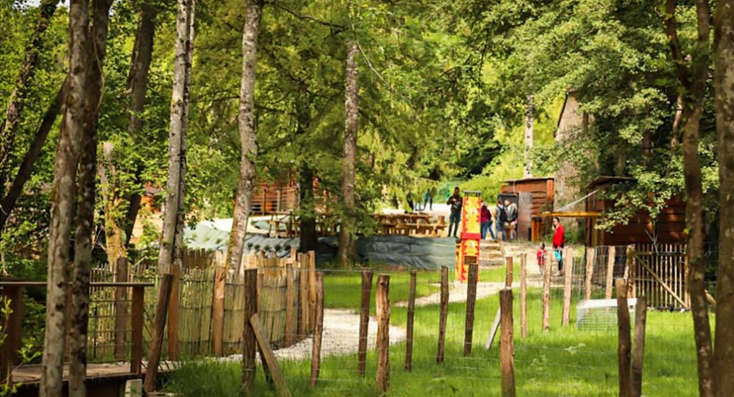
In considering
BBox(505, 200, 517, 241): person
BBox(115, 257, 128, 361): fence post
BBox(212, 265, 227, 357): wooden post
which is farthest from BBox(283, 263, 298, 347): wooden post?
BBox(505, 200, 517, 241): person

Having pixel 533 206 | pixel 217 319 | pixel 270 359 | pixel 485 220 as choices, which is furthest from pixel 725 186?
pixel 533 206

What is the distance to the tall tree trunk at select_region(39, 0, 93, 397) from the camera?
26.9 ft

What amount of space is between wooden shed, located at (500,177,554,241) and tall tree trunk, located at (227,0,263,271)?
104 feet

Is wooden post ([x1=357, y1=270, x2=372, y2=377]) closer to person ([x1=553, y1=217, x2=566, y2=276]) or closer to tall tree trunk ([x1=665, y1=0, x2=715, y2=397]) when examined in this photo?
tall tree trunk ([x1=665, y1=0, x2=715, y2=397])

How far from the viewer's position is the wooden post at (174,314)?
16.4 metres

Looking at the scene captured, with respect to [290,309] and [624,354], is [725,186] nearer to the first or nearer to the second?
[624,354]

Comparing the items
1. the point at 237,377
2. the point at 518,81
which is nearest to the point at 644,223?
the point at 518,81

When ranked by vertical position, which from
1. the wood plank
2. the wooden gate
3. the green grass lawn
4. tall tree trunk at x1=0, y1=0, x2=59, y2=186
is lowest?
the green grass lawn

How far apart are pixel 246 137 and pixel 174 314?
6.37m

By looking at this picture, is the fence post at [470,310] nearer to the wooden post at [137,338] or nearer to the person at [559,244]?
the wooden post at [137,338]

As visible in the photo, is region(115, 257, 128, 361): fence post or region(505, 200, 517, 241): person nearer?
region(115, 257, 128, 361): fence post

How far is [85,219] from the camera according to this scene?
27.6 ft

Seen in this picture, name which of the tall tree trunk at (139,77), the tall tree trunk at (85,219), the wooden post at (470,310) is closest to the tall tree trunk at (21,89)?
the wooden post at (470,310)

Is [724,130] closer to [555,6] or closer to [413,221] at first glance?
[555,6]
